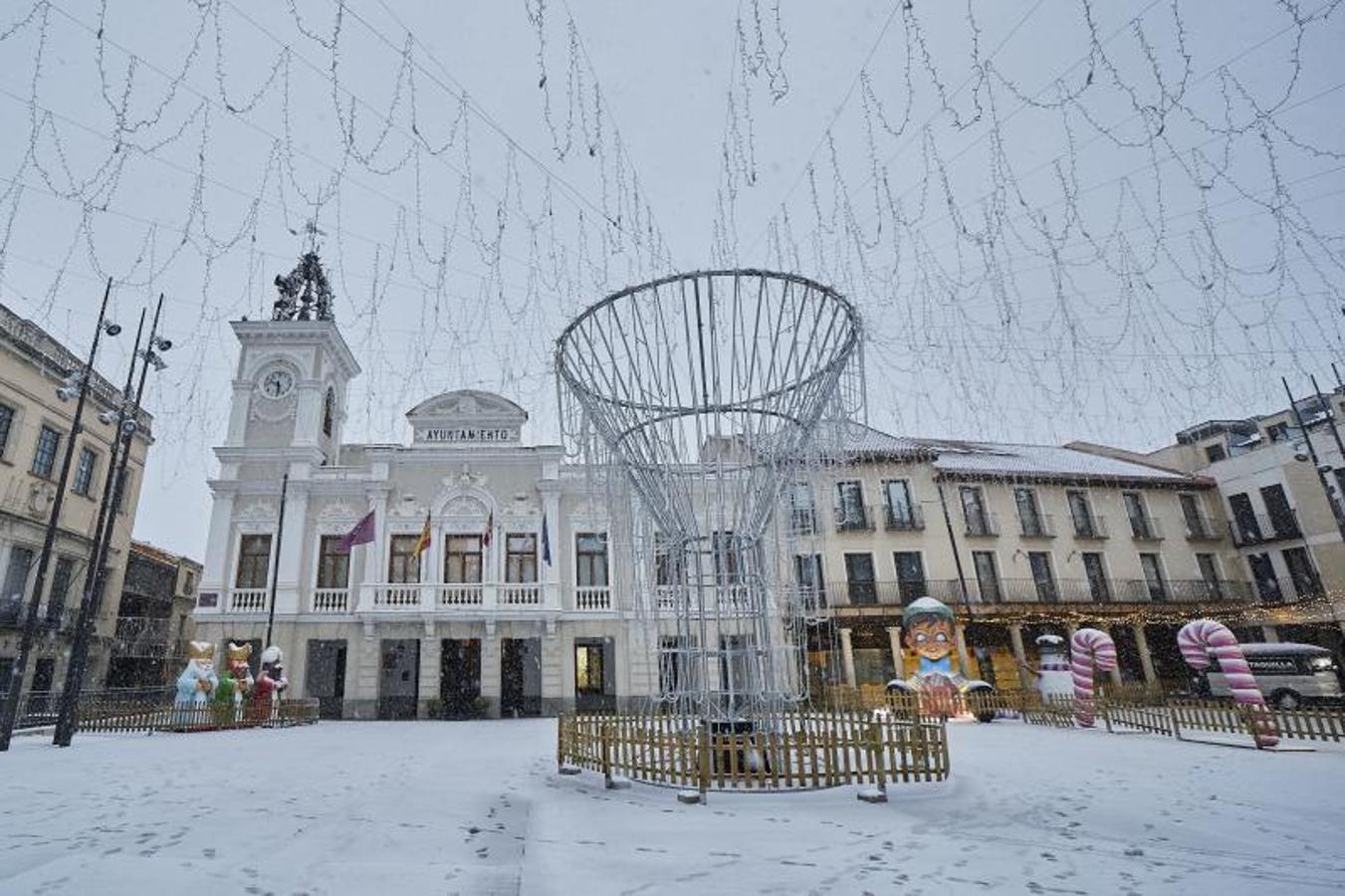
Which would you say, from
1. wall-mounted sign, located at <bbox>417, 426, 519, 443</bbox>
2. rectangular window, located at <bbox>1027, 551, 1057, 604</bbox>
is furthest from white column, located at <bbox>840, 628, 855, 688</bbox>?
wall-mounted sign, located at <bbox>417, 426, 519, 443</bbox>

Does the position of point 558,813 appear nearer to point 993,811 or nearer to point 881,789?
point 881,789

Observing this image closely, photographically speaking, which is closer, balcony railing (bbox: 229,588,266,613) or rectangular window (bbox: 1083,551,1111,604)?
balcony railing (bbox: 229,588,266,613)

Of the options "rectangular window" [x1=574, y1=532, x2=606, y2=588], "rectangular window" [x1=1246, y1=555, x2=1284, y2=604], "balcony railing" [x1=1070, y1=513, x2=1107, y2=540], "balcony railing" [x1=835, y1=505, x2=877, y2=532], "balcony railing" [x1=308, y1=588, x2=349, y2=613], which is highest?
"balcony railing" [x1=835, y1=505, x2=877, y2=532]

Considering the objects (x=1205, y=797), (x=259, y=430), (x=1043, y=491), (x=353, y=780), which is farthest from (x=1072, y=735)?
(x=259, y=430)

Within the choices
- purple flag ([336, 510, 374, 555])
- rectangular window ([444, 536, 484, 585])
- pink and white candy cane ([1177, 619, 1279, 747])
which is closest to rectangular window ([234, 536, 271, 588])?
purple flag ([336, 510, 374, 555])

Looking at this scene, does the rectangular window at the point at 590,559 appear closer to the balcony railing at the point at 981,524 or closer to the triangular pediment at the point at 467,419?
the triangular pediment at the point at 467,419

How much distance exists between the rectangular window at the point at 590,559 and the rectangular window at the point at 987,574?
16400 millimetres

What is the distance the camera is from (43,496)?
24.1m

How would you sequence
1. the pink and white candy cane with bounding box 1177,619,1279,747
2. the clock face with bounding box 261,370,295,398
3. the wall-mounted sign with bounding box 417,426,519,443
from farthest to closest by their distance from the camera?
1. the clock face with bounding box 261,370,295,398
2. the wall-mounted sign with bounding box 417,426,519,443
3. the pink and white candy cane with bounding box 1177,619,1279,747

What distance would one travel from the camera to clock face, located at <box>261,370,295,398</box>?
25562mm

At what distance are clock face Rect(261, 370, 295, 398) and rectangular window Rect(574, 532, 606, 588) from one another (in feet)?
41.4

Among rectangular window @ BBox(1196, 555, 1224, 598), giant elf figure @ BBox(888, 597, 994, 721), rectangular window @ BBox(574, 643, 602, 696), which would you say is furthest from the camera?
rectangular window @ BBox(1196, 555, 1224, 598)

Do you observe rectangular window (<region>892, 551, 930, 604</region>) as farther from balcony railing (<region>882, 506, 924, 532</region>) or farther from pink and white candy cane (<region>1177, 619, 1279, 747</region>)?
pink and white candy cane (<region>1177, 619, 1279, 747</region>)

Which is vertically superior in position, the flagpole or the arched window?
the arched window
